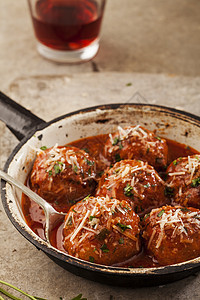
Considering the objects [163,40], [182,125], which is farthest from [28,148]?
[163,40]

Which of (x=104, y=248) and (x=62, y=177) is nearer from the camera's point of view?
(x=104, y=248)

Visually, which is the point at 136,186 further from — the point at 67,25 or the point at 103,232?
the point at 67,25

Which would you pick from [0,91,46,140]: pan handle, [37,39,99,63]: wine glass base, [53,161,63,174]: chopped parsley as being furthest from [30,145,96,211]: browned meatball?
[37,39,99,63]: wine glass base

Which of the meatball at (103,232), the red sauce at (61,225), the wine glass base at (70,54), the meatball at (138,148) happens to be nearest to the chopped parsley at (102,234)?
the meatball at (103,232)

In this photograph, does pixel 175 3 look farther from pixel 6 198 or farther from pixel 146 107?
pixel 6 198

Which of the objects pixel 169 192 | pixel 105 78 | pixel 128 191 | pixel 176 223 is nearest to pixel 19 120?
pixel 128 191

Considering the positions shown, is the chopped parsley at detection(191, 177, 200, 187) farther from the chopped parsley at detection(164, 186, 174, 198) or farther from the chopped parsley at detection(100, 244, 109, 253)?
the chopped parsley at detection(100, 244, 109, 253)
